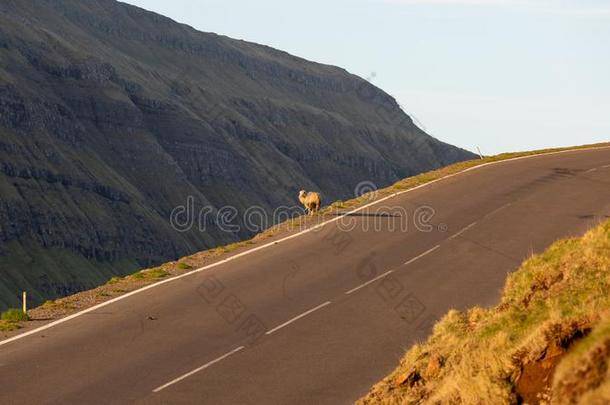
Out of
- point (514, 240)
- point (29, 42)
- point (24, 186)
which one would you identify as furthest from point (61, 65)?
point (514, 240)

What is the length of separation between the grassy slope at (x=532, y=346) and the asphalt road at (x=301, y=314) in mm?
2204

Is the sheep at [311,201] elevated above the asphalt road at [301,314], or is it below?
above

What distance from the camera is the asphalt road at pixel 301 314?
16.7m

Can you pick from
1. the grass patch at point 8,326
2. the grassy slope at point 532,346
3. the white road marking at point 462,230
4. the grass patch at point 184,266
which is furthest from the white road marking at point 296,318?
the white road marking at point 462,230

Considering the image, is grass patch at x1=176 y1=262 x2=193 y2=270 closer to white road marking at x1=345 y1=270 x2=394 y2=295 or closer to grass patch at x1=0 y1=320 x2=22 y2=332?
white road marking at x1=345 y1=270 x2=394 y2=295

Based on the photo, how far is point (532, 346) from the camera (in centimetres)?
1096

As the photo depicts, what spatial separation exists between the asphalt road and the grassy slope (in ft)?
7.23

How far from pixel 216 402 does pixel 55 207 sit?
5818 inches

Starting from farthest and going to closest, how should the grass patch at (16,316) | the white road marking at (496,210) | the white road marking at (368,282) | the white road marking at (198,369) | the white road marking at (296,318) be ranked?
the white road marking at (496,210) → the white road marking at (368,282) → the grass patch at (16,316) → the white road marking at (296,318) → the white road marking at (198,369)

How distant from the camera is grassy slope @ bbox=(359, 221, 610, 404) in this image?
29.1 ft

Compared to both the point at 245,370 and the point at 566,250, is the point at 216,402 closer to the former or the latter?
the point at 245,370

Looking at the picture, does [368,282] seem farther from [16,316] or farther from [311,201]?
[311,201]

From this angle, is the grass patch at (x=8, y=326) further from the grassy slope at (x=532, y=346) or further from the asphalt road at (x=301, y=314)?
the grassy slope at (x=532, y=346)

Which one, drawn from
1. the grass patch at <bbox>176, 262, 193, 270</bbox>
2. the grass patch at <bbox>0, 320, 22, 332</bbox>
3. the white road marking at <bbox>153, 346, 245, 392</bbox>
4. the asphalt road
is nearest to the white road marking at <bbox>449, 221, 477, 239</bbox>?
the asphalt road
